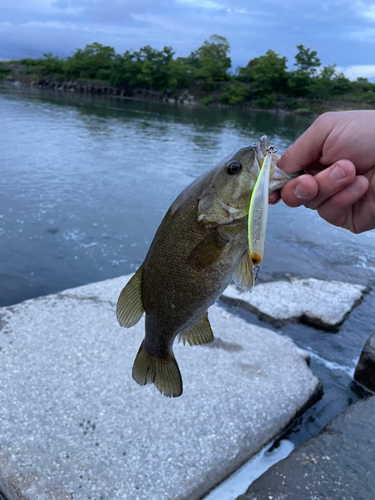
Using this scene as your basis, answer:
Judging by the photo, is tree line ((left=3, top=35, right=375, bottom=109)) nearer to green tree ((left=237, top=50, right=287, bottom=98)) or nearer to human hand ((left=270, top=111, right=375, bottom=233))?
green tree ((left=237, top=50, right=287, bottom=98))

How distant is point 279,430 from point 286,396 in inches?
15.0

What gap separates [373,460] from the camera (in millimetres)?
3338

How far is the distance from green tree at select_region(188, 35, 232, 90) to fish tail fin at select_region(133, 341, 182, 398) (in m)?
70.5

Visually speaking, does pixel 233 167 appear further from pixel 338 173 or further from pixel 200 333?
pixel 200 333

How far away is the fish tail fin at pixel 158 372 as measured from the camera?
6.46 feet

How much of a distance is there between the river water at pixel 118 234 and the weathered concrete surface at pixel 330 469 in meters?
0.52

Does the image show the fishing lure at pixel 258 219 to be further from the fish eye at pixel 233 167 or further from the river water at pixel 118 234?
the river water at pixel 118 234

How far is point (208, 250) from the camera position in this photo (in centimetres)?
182

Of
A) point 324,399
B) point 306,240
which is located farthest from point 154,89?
point 324,399

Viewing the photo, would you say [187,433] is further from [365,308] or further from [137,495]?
[365,308]

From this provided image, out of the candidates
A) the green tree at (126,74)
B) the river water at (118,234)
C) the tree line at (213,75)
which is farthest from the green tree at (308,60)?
the river water at (118,234)

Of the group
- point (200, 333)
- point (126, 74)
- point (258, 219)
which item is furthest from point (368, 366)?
point (126, 74)

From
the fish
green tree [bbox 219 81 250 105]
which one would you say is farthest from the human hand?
green tree [bbox 219 81 250 105]

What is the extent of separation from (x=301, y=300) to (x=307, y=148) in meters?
4.24
